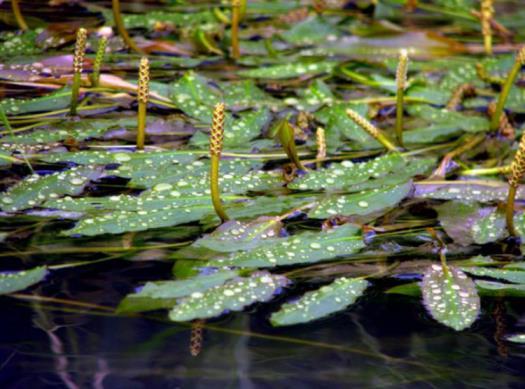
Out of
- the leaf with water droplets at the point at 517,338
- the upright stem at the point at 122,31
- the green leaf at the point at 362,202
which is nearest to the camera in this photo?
the leaf with water droplets at the point at 517,338

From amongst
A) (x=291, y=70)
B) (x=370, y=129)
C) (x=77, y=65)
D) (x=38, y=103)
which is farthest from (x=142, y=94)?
(x=291, y=70)

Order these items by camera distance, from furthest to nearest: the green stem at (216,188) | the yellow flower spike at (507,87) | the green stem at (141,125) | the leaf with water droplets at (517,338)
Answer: the yellow flower spike at (507,87) → the green stem at (141,125) → the green stem at (216,188) → the leaf with water droplets at (517,338)

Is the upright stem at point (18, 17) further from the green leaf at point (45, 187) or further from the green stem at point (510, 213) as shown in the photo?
the green stem at point (510, 213)

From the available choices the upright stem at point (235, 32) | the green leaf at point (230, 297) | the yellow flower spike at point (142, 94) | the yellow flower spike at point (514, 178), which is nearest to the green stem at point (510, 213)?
the yellow flower spike at point (514, 178)

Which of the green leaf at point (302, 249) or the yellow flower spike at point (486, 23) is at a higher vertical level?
the yellow flower spike at point (486, 23)

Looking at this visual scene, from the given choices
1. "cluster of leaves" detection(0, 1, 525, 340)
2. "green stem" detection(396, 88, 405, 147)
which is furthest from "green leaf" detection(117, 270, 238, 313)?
"green stem" detection(396, 88, 405, 147)

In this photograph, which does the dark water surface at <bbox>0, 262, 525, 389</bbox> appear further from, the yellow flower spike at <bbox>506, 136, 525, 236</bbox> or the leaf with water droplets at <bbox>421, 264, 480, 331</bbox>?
the yellow flower spike at <bbox>506, 136, 525, 236</bbox>

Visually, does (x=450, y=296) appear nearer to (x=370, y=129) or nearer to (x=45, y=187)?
(x=370, y=129)
